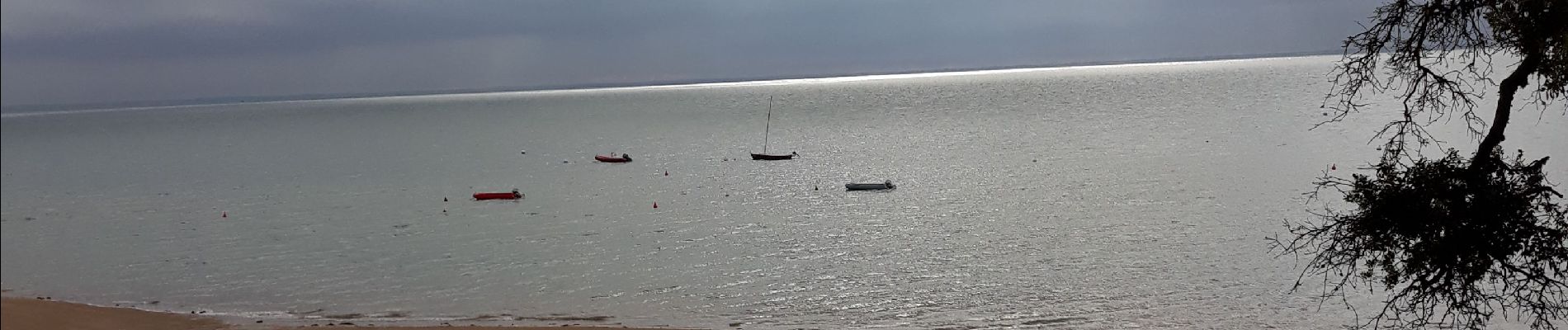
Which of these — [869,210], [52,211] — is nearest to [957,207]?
[869,210]

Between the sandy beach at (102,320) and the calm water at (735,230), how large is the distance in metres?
1.65

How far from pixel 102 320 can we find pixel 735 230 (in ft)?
58.7

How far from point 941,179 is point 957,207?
11.6 meters

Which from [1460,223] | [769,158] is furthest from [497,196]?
[1460,223]

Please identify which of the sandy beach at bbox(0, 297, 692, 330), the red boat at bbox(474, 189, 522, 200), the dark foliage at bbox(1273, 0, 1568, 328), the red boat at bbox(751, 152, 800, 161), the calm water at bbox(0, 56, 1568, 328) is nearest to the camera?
the dark foliage at bbox(1273, 0, 1568, 328)

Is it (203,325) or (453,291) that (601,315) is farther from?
(203,325)

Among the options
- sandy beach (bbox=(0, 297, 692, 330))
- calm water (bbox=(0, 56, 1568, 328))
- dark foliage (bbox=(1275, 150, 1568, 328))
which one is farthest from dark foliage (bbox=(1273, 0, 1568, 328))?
sandy beach (bbox=(0, 297, 692, 330))

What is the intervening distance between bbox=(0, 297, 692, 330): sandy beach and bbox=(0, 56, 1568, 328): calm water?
165 cm

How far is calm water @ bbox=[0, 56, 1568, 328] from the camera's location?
2147 cm

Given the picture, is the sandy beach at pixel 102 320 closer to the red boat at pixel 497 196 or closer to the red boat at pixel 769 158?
the red boat at pixel 497 196

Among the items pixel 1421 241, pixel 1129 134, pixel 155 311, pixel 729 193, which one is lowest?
pixel 155 311

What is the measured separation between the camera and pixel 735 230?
33.8 metres

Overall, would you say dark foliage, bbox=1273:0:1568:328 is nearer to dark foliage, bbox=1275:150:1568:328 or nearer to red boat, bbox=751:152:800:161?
dark foliage, bbox=1275:150:1568:328

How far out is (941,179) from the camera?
49281mm
